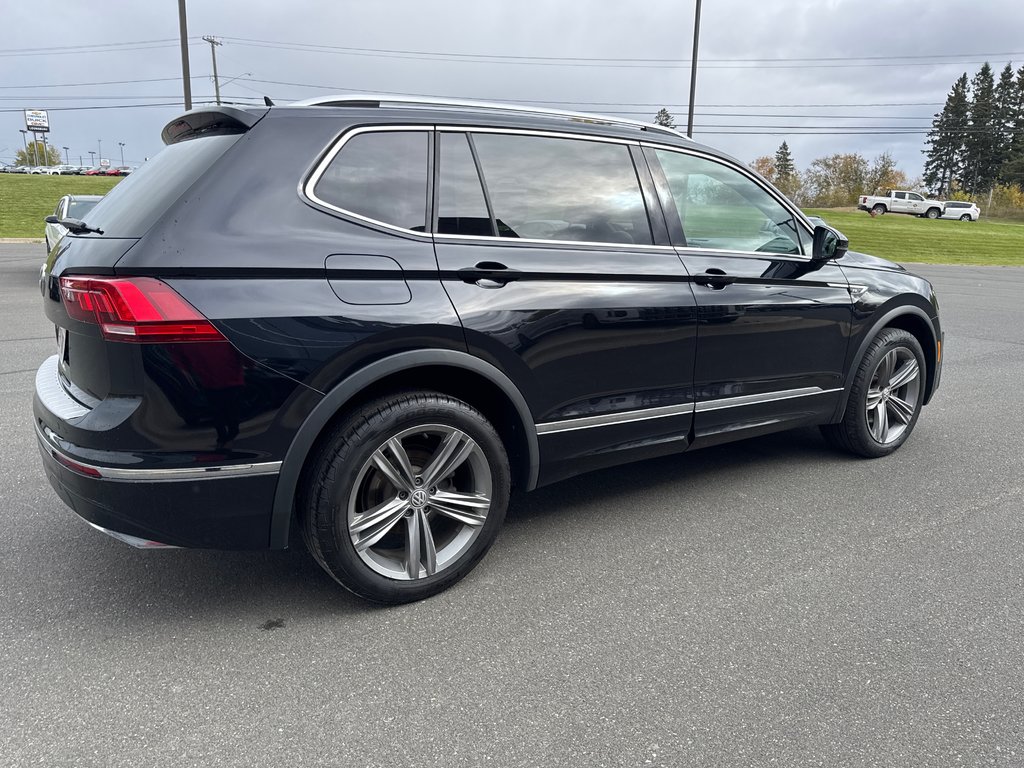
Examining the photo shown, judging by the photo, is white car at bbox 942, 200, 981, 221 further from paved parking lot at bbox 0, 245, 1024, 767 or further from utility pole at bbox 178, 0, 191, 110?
paved parking lot at bbox 0, 245, 1024, 767

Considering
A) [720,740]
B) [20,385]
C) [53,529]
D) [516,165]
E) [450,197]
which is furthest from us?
[20,385]

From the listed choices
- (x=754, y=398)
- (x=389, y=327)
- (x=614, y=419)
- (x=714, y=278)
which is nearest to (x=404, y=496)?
(x=389, y=327)

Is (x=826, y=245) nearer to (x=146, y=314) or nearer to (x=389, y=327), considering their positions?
(x=389, y=327)

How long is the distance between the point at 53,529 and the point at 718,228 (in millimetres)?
3478

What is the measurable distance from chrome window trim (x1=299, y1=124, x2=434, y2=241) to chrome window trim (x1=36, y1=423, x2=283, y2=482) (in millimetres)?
920

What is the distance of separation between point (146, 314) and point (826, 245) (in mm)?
3347

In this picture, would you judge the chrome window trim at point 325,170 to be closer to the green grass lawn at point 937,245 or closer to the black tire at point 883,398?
the black tire at point 883,398

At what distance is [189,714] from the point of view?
2299 mm

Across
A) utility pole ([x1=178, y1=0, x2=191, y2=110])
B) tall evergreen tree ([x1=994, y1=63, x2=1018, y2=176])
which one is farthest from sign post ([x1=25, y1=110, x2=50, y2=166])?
tall evergreen tree ([x1=994, y1=63, x2=1018, y2=176])

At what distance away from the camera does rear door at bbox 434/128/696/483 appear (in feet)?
9.95

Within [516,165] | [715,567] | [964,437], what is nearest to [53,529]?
[516,165]

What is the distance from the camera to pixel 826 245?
13.6ft

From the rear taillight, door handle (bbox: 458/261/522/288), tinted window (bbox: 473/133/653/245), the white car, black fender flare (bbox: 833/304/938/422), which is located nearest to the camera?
the rear taillight

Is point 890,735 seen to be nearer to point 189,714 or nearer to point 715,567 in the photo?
point 715,567
